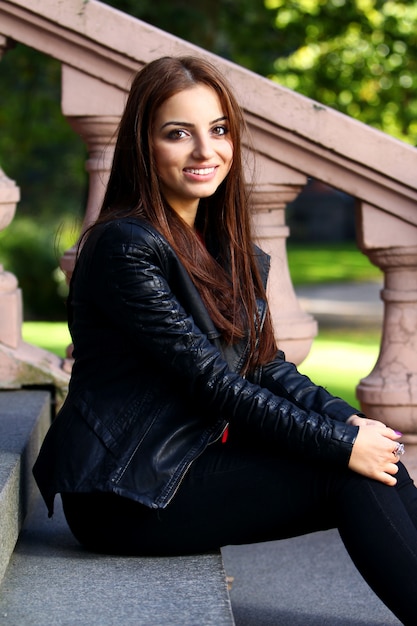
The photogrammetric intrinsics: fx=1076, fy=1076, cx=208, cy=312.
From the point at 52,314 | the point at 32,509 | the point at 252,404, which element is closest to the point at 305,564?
the point at 32,509

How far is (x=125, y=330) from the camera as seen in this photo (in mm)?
2602

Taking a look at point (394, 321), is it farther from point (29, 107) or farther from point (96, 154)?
point (29, 107)

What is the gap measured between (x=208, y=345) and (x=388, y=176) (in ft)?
4.02

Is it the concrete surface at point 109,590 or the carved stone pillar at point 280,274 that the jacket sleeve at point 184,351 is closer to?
the concrete surface at point 109,590

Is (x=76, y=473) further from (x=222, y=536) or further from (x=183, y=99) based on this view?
(x=183, y=99)

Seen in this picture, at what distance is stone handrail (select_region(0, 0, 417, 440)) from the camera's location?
355 cm

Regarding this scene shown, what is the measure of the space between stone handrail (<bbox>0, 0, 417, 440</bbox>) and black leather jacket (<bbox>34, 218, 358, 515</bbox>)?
107cm

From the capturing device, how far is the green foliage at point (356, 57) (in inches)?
432

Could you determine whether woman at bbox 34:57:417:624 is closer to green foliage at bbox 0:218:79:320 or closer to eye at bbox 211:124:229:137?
eye at bbox 211:124:229:137

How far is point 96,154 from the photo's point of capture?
148 inches

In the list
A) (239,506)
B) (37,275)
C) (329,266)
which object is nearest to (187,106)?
(239,506)

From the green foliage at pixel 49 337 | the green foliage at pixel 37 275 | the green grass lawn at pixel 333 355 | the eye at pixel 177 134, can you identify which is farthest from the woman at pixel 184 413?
the green foliage at pixel 37 275

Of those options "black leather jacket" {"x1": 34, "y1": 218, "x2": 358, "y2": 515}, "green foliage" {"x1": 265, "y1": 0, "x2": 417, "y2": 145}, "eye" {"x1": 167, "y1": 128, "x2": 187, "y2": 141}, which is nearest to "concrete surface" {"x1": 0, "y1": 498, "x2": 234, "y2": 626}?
"black leather jacket" {"x1": 34, "y1": 218, "x2": 358, "y2": 515}

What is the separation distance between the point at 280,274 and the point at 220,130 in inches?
39.2
